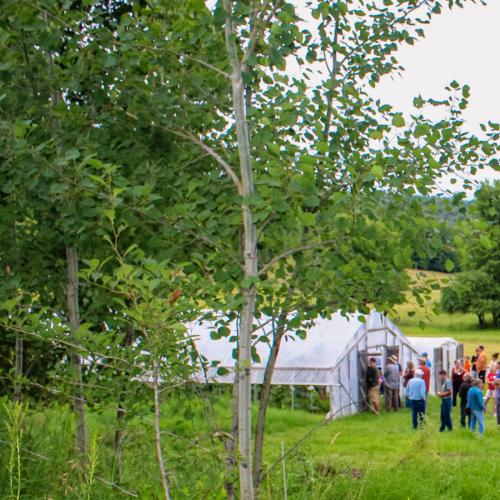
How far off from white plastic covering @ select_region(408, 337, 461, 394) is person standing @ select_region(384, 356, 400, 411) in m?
6.29

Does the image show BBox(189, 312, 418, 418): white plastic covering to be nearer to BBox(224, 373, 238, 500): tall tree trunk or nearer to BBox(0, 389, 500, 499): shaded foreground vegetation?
BBox(0, 389, 500, 499): shaded foreground vegetation

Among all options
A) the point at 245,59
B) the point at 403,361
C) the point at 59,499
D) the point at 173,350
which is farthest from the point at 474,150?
the point at 403,361

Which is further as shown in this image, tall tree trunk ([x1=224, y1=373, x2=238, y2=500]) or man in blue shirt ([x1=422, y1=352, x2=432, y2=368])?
man in blue shirt ([x1=422, y1=352, x2=432, y2=368])

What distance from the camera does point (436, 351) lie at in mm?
29438

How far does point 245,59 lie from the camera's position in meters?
3.90

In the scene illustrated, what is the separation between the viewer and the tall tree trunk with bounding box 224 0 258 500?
379 centimetres

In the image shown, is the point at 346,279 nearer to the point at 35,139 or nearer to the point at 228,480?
the point at 228,480

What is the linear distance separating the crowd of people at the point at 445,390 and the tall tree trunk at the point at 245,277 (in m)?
8.93

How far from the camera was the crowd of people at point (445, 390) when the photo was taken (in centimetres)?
1656

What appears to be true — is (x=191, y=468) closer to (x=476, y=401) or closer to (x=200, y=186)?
(x=200, y=186)

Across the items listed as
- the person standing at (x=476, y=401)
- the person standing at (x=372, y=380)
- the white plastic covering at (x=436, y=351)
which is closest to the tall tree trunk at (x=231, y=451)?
the person standing at (x=476, y=401)

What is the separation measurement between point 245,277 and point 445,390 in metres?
14.3

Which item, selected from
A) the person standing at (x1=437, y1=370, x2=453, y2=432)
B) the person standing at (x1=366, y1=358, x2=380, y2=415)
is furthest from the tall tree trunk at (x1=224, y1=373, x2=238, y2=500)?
the person standing at (x1=366, y1=358, x2=380, y2=415)

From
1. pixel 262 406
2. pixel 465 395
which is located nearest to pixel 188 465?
pixel 262 406
